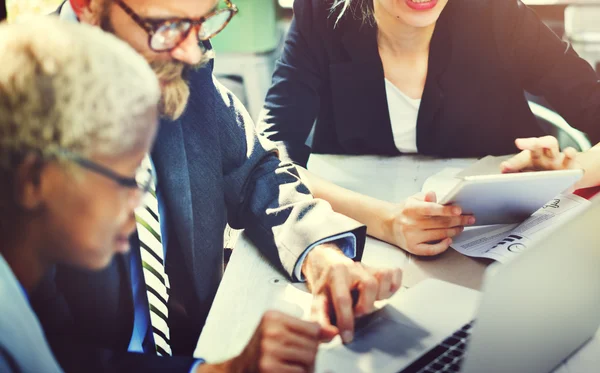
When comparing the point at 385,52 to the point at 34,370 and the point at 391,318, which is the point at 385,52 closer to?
the point at 391,318

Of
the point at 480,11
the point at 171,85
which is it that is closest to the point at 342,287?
the point at 171,85

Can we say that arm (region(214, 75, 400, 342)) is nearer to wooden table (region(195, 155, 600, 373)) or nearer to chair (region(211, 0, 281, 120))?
wooden table (region(195, 155, 600, 373))

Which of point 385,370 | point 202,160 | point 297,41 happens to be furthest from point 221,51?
point 385,370

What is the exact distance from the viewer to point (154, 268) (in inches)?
30.4

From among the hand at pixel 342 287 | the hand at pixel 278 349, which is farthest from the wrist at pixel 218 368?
the hand at pixel 342 287

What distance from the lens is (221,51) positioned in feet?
6.82

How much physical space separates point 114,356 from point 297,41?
0.81m

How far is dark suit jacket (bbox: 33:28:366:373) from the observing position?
2.55ft

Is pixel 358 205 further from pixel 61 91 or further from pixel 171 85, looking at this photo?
pixel 61 91

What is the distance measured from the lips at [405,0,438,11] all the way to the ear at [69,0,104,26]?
0.68m

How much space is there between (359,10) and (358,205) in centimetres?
48

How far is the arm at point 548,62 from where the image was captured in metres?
1.18

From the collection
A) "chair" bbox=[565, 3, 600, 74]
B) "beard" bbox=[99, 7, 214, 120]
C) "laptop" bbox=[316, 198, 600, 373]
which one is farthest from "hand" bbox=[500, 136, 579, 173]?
"chair" bbox=[565, 3, 600, 74]

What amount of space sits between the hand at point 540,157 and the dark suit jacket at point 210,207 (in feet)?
1.20
